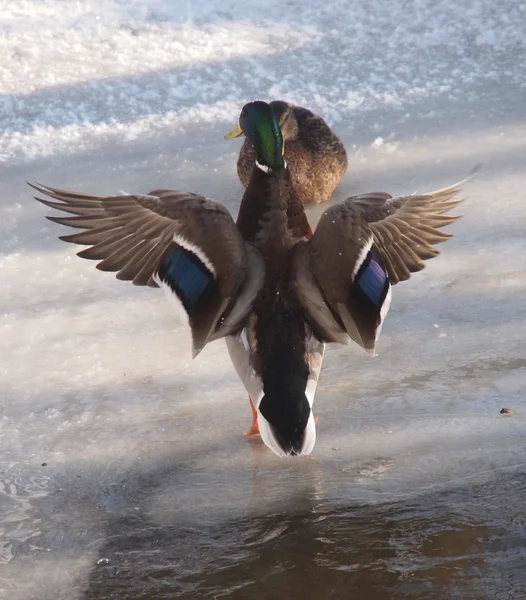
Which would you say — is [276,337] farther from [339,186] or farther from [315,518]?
[339,186]

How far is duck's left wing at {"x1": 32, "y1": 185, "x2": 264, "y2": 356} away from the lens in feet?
9.82

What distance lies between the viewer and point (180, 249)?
304cm

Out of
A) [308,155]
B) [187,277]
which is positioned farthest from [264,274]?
[308,155]

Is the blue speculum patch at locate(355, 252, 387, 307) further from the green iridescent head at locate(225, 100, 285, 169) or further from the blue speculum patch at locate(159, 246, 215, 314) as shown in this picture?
the green iridescent head at locate(225, 100, 285, 169)

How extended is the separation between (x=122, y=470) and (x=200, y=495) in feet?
0.93

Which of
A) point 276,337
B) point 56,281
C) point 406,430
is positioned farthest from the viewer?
point 56,281

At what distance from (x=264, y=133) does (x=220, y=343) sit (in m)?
0.93

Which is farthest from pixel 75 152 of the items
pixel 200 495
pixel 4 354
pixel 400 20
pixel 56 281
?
→ pixel 200 495

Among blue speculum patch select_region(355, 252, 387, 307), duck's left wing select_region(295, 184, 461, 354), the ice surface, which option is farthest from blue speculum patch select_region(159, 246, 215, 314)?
the ice surface

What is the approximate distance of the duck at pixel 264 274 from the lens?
2992 mm

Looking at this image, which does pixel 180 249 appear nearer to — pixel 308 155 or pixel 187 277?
pixel 187 277

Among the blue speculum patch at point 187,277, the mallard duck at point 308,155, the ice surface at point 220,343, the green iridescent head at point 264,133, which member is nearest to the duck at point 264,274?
the blue speculum patch at point 187,277

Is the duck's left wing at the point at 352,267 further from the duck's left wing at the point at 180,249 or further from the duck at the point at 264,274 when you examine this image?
the duck's left wing at the point at 180,249

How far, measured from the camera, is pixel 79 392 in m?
3.64
